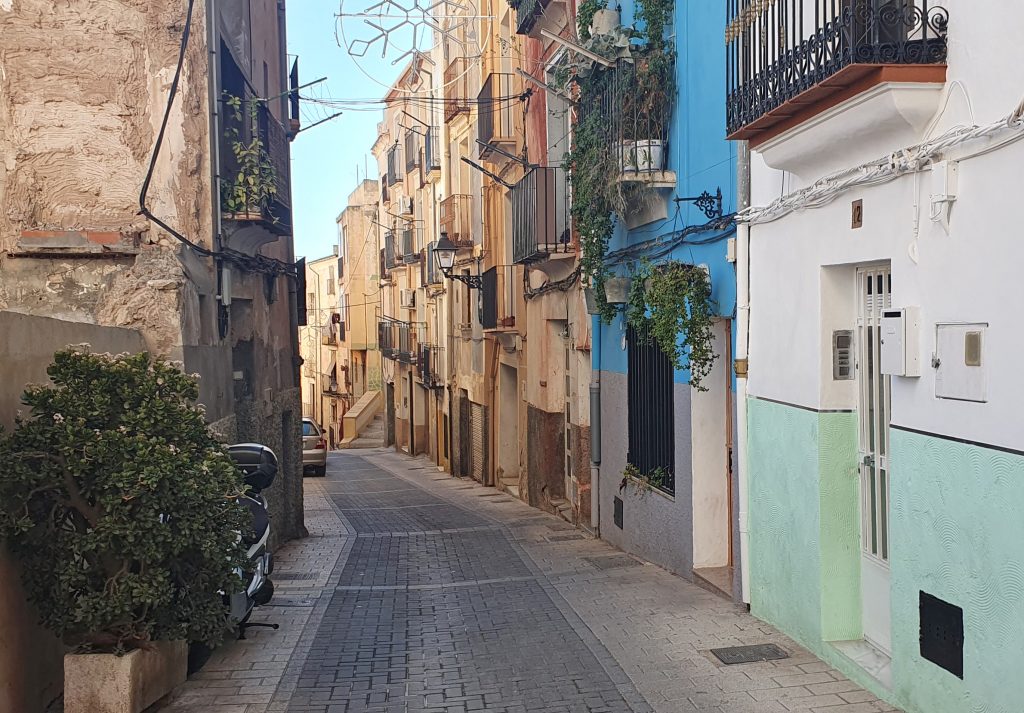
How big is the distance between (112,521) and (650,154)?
637 centimetres

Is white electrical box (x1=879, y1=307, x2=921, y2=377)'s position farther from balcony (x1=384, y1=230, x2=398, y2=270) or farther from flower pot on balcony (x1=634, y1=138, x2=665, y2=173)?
balcony (x1=384, y1=230, x2=398, y2=270)

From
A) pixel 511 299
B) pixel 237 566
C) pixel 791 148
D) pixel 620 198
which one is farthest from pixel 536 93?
pixel 237 566

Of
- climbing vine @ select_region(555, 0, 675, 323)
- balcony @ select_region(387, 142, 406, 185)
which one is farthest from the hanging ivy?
balcony @ select_region(387, 142, 406, 185)

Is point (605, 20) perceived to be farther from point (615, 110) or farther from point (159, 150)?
point (159, 150)

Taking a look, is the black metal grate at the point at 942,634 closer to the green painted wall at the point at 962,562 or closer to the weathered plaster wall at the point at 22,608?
the green painted wall at the point at 962,562

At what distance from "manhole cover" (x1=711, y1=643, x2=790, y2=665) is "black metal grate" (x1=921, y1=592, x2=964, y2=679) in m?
1.68

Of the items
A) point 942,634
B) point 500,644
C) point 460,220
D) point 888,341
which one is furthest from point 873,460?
point 460,220

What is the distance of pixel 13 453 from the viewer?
5.74m

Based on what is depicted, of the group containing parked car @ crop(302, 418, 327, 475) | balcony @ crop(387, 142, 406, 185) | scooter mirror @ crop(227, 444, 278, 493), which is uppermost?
balcony @ crop(387, 142, 406, 185)

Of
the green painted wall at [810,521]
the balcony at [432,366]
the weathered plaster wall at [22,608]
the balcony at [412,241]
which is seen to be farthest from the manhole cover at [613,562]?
the balcony at [412,241]

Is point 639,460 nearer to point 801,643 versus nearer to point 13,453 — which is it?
point 801,643

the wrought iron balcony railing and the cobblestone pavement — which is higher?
the wrought iron balcony railing

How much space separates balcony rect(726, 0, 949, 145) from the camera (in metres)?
5.43

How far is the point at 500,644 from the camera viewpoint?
814 centimetres
